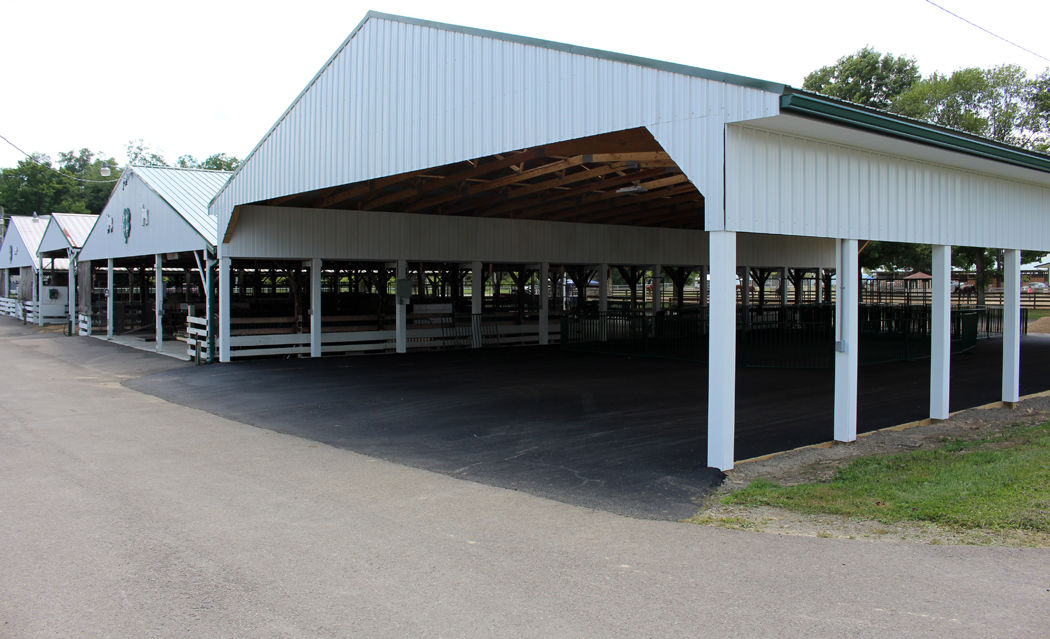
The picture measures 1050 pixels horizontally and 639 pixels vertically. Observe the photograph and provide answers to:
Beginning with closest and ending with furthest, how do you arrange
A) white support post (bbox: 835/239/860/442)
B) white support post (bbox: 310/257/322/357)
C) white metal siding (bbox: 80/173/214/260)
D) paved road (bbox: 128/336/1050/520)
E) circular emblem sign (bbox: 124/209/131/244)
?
paved road (bbox: 128/336/1050/520) → white support post (bbox: 835/239/860/442) → white support post (bbox: 310/257/322/357) → white metal siding (bbox: 80/173/214/260) → circular emblem sign (bbox: 124/209/131/244)

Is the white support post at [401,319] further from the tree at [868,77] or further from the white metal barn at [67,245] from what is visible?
the tree at [868,77]

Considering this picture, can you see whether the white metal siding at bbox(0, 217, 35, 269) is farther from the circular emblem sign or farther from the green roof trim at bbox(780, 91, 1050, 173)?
the green roof trim at bbox(780, 91, 1050, 173)

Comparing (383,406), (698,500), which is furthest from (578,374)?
(698,500)

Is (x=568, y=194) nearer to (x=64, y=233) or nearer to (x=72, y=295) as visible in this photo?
(x=72, y=295)

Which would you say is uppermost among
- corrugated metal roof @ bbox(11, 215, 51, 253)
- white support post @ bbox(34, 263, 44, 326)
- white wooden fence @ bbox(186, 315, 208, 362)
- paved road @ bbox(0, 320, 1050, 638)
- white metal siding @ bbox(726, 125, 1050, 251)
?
corrugated metal roof @ bbox(11, 215, 51, 253)

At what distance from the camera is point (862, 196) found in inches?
348

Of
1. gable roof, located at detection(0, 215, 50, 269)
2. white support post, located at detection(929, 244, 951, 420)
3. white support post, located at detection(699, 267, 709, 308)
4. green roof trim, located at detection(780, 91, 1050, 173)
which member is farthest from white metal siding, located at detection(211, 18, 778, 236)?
gable roof, located at detection(0, 215, 50, 269)

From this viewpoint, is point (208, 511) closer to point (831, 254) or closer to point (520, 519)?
point (520, 519)

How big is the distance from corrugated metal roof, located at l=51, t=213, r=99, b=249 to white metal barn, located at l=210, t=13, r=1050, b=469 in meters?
15.6

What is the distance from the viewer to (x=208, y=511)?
6.17 m

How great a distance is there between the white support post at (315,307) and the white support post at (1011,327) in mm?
14682

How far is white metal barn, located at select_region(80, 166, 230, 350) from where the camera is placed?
18.9 metres

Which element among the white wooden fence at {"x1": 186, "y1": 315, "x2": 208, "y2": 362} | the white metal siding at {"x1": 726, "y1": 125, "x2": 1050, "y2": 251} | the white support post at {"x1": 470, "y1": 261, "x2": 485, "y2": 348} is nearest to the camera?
the white metal siding at {"x1": 726, "y1": 125, "x2": 1050, "y2": 251}

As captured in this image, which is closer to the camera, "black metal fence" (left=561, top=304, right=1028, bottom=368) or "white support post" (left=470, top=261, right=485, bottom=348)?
Result: "black metal fence" (left=561, top=304, right=1028, bottom=368)
